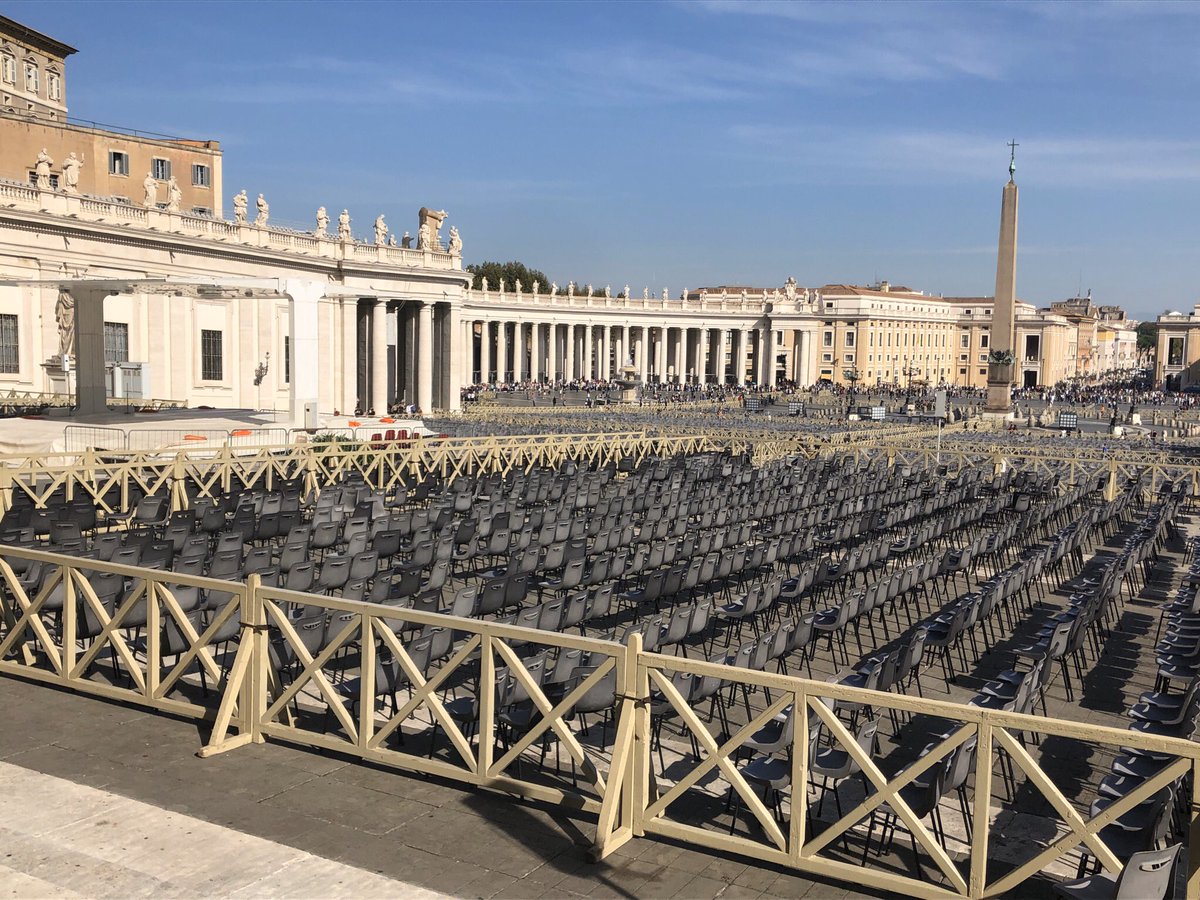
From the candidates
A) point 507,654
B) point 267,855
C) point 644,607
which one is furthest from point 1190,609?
point 267,855

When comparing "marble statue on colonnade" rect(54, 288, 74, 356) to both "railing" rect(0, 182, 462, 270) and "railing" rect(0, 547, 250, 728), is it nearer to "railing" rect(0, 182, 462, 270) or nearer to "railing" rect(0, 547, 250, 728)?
"railing" rect(0, 182, 462, 270)

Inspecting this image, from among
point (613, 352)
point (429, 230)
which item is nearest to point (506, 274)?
point (613, 352)

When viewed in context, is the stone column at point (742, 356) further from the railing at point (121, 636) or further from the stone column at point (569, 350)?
the railing at point (121, 636)

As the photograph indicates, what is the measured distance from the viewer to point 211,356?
146 feet

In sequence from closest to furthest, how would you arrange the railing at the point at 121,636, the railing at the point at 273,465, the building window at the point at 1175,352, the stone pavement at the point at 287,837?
the stone pavement at the point at 287,837 < the railing at the point at 121,636 < the railing at the point at 273,465 < the building window at the point at 1175,352

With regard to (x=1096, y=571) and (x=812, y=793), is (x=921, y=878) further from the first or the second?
(x=1096, y=571)

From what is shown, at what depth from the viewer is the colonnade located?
347ft

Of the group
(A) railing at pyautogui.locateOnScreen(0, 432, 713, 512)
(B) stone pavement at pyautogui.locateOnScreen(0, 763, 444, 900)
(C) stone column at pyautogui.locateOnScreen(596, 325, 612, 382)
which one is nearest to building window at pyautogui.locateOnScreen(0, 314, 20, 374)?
(A) railing at pyautogui.locateOnScreen(0, 432, 713, 512)

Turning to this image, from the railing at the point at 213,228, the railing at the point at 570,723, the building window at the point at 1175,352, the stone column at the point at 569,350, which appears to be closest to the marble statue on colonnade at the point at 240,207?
the railing at the point at 213,228

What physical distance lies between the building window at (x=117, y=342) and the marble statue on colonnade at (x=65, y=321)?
1549 mm

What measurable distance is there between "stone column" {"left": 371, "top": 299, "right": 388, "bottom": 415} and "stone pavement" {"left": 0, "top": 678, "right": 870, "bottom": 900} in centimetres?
4666

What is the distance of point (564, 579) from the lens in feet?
45.5

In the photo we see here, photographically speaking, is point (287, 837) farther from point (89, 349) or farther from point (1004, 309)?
point (1004, 309)

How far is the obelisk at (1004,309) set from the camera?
193 ft
